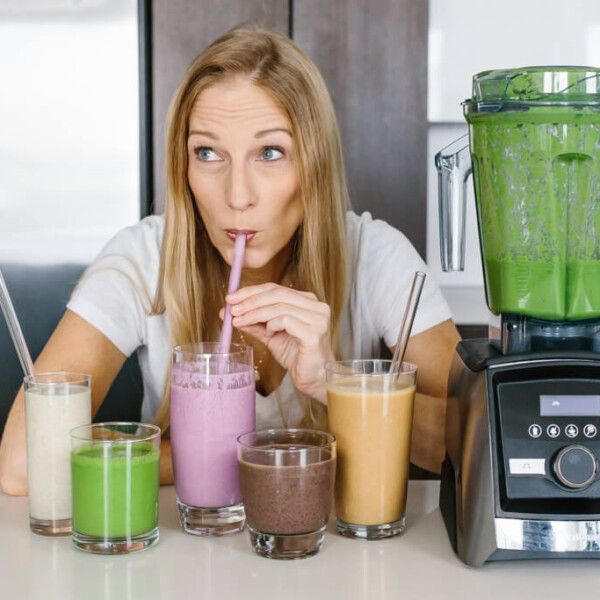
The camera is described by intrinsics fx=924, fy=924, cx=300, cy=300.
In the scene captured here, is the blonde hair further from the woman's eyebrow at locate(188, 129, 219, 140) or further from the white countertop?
the white countertop

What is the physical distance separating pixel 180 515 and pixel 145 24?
166 centimetres

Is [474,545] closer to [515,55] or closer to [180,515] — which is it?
[180,515]

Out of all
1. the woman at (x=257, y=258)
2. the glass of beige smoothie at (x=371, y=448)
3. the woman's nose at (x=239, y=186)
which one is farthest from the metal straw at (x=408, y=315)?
the woman's nose at (x=239, y=186)

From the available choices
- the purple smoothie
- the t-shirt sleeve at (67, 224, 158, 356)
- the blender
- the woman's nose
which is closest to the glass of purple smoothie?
the purple smoothie

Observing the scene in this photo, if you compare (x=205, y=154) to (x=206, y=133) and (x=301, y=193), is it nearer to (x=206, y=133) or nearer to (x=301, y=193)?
(x=206, y=133)

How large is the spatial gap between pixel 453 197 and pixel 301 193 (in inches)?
19.2

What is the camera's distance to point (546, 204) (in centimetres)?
103

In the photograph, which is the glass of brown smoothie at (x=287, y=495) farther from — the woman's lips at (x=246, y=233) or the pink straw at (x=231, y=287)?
the woman's lips at (x=246, y=233)

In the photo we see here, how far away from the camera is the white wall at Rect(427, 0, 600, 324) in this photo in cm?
242

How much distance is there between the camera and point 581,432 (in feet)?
3.23

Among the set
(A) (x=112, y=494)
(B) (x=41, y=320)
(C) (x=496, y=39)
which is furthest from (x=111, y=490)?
(C) (x=496, y=39)

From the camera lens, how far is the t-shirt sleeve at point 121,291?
64.9 inches

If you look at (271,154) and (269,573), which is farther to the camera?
(271,154)

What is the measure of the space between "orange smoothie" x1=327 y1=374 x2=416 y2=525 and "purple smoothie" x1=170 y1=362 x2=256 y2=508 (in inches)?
4.6
